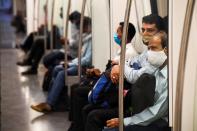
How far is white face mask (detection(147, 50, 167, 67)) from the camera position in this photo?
291cm

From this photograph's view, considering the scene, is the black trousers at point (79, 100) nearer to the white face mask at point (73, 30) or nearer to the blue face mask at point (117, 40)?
the blue face mask at point (117, 40)

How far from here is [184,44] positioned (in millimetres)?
2314

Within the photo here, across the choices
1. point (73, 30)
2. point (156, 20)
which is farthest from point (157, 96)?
point (73, 30)

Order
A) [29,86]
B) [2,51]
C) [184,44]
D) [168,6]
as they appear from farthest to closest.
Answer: [2,51] → [29,86] → [168,6] → [184,44]

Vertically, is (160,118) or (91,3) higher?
(91,3)

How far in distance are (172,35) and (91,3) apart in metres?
1.83

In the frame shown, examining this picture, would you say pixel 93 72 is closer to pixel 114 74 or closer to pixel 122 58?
pixel 114 74

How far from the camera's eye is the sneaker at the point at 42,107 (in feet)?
17.9

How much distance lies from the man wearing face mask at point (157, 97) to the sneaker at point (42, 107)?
8.37 feet

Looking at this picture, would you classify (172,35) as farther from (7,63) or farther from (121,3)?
(7,63)

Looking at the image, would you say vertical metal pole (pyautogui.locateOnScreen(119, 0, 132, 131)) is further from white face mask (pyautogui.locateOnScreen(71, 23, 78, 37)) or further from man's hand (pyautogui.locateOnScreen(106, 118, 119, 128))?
white face mask (pyautogui.locateOnScreen(71, 23, 78, 37))

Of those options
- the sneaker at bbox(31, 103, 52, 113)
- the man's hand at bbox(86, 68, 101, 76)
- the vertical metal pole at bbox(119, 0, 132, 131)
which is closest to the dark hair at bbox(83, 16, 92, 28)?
the man's hand at bbox(86, 68, 101, 76)

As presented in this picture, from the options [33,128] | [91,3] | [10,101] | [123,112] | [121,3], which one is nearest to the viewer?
[123,112]

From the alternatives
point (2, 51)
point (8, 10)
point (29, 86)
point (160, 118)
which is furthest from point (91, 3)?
point (8, 10)
